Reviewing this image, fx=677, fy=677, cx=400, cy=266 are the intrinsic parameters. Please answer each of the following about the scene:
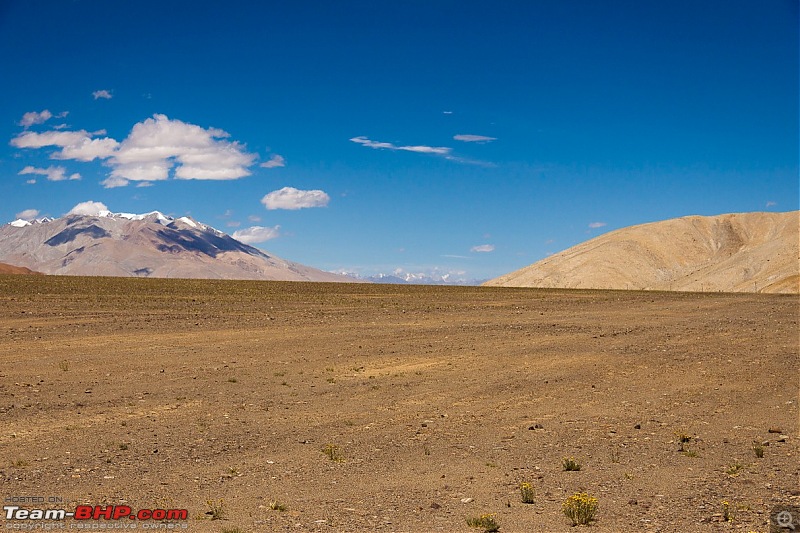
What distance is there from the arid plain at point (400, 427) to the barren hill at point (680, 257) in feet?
378

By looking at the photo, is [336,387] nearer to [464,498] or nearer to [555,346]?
[464,498]

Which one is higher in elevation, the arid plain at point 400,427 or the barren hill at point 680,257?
the barren hill at point 680,257

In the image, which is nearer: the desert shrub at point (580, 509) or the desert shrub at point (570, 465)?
the desert shrub at point (580, 509)

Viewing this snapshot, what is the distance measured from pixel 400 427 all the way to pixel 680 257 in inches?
6614

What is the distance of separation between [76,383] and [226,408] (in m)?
5.42

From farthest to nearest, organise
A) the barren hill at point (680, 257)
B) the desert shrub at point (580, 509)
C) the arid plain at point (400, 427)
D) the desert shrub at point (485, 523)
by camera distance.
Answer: the barren hill at point (680, 257) < the arid plain at point (400, 427) < the desert shrub at point (580, 509) < the desert shrub at point (485, 523)

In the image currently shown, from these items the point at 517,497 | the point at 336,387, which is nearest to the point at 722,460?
the point at 517,497

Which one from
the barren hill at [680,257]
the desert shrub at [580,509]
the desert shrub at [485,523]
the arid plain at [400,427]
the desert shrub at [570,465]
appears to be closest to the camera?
the desert shrub at [485,523]

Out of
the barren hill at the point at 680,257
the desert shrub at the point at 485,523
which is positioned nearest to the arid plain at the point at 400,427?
the desert shrub at the point at 485,523

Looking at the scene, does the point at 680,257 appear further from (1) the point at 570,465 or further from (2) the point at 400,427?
(1) the point at 570,465

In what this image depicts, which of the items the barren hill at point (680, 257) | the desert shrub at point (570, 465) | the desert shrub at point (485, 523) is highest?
the barren hill at point (680, 257)

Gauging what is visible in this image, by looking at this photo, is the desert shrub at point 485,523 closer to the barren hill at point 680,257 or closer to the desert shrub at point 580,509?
the desert shrub at point 580,509

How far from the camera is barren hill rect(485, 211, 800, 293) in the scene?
437 feet

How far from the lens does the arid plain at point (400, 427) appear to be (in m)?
9.59
